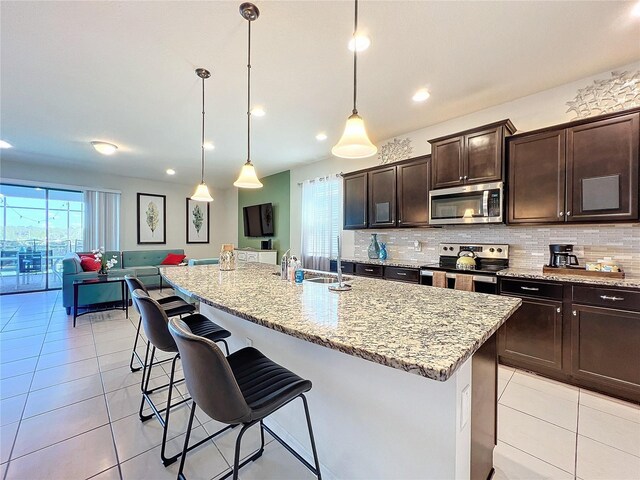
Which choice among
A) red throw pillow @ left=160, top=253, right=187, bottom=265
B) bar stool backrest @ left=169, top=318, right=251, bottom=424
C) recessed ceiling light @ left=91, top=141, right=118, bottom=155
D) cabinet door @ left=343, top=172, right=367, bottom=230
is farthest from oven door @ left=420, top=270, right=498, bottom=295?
red throw pillow @ left=160, top=253, right=187, bottom=265

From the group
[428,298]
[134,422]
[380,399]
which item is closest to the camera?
[380,399]

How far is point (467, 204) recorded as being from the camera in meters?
2.93

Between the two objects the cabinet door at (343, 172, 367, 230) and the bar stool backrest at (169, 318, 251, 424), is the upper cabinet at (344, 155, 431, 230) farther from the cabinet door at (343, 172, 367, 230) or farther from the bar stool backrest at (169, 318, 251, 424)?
the bar stool backrest at (169, 318, 251, 424)

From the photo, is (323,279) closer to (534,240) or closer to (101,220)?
(534,240)

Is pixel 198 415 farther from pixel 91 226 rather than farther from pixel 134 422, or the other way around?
pixel 91 226

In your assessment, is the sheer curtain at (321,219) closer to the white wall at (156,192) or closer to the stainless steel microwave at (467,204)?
the stainless steel microwave at (467,204)

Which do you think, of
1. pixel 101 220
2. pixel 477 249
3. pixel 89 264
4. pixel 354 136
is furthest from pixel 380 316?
pixel 101 220

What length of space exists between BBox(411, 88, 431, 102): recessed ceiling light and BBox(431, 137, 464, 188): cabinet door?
52cm

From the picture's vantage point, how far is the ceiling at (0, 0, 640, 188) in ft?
5.92

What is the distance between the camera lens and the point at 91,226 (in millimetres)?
6156

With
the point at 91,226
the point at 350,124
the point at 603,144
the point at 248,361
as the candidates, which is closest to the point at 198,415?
the point at 248,361

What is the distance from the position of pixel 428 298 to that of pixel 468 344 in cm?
69

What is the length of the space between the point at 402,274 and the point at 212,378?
278cm

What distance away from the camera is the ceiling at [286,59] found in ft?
5.92
